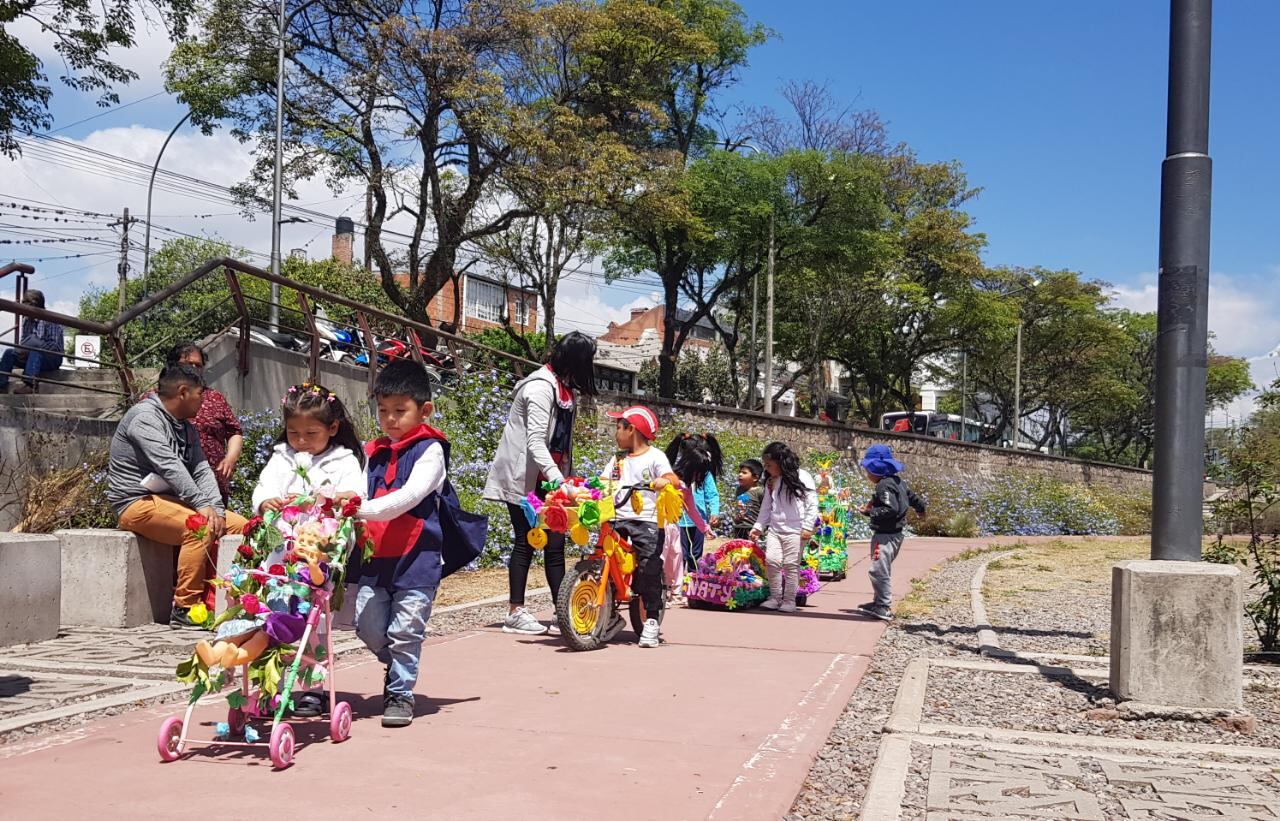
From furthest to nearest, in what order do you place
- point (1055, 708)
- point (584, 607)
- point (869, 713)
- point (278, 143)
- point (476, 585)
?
point (278, 143)
point (476, 585)
point (584, 607)
point (1055, 708)
point (869, 713)

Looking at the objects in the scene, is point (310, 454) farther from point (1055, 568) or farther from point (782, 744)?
point (1055, 568)

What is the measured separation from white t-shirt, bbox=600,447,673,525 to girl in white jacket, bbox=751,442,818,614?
84.4 inches

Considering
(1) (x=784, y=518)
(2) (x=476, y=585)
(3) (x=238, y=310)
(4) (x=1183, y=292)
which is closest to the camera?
(4) (x=1183, y=292)

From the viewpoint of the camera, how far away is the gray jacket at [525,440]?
24.2 ft

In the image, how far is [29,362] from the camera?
40.2ft

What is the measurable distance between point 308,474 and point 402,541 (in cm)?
51

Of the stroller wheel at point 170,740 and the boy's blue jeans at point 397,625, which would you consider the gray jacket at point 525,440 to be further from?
the stroller wheel at point 170,740

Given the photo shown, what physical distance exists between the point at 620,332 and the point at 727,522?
71.3 m

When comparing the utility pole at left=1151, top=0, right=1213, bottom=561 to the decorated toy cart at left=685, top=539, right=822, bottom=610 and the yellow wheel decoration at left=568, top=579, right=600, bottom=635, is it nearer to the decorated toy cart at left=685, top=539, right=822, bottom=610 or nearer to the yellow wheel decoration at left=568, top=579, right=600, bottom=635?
the yellow wheel decoration at left=568, top=579, right=600, bottom=635

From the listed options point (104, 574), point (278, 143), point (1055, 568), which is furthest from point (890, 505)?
point (278, 143)

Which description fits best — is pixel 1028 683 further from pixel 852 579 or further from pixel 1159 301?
pixel 852 579

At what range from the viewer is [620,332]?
8969cm

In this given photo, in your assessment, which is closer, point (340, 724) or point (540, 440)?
point (340, 724)

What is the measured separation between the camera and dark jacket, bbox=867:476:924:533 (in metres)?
9.59
